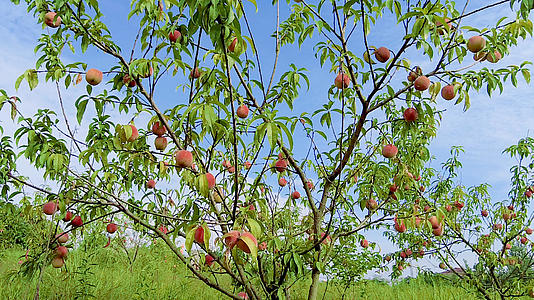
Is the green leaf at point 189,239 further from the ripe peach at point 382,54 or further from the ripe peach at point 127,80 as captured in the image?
the ripe peach at point 382,54

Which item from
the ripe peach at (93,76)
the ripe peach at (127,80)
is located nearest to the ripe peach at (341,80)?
the ripe peach at (127,80)

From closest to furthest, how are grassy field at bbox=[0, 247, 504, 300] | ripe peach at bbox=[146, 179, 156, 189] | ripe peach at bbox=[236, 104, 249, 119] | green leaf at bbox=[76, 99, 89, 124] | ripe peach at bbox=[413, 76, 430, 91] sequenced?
green leaf at bbox=[76, 99, 89, 124] < ripe peach at bbox=[413, 76, 430, 91] < ripe peach at bbox=[236, 104, 249, 119] < ripe peach at bbox=[146, 179, 156, 189] < grassy field at bbox=[0, 247, 504, 300]

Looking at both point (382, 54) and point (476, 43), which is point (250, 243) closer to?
point (382, 54)

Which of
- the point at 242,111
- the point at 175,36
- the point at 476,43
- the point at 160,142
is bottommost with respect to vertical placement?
the point at 160,142

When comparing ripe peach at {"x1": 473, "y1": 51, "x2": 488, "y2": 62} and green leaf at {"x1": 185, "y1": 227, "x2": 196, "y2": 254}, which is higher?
ripe peach at {"x1": 473, "y1": 51, "x2": 488, "y2": 62}

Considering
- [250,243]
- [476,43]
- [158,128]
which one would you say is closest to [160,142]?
[158,128]

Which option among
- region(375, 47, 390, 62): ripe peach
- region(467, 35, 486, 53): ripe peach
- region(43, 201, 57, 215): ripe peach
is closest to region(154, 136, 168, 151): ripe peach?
region(43, 201, 57, 215): ripe peach

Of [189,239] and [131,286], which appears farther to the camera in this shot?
[131,286]

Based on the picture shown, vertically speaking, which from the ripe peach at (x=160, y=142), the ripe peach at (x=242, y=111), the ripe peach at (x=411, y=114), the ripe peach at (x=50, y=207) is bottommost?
the ripe peach at (x=50, y=207)

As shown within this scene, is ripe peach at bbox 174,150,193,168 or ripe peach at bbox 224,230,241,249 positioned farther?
ripe peach at bbox 174,150,193,168

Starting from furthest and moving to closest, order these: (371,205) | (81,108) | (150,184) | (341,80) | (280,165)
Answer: (371,205)
(150,184)
(280,165)
(341,80)
(81,108)

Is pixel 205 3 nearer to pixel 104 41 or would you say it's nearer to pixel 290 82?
pixel 104 41

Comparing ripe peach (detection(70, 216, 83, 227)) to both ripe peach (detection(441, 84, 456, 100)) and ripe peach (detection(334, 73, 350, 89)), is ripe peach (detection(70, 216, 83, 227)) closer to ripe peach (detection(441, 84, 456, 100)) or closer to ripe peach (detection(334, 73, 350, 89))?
ripe peach (detection(334, 73, 350, 89))

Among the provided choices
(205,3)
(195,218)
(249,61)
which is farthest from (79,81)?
(205,3)
